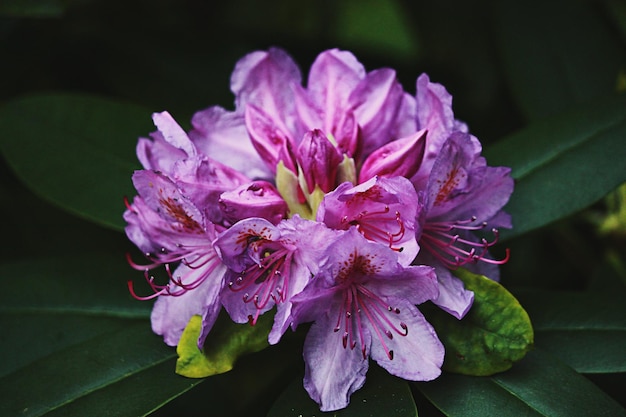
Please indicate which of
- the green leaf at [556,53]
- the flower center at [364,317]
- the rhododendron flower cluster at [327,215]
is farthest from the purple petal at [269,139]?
the green leaf at [556,53]

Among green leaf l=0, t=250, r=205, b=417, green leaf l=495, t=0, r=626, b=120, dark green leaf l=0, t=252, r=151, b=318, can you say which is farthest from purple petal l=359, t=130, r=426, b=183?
green leaf l=495, t=0, r=626, b=120

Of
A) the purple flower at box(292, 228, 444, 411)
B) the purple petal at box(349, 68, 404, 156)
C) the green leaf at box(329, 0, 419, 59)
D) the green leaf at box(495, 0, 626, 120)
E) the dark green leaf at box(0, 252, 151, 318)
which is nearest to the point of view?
the purple flower at box(292, 228, 444, 411)

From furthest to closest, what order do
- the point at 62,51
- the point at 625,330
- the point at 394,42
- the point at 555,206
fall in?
the point at 394,42, the point at 62,51, the point at 555,206, the point at 625,330

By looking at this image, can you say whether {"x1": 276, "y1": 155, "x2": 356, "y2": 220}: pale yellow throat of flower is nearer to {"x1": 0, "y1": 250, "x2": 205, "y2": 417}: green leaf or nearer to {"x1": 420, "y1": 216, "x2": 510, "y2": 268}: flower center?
{"x1": 420, "y1": 216, "x2": 510, "y2": 268}: flower center

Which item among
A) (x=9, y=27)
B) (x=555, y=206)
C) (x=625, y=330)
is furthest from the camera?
(x=9, y=27)

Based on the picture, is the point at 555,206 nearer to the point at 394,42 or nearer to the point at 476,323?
the point at 476,323

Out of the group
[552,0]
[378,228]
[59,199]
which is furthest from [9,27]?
[552,0]

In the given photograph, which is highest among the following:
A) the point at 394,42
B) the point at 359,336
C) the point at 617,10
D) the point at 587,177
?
the point at 617,10

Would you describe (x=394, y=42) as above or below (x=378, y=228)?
below

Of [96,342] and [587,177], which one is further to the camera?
[587,177]
